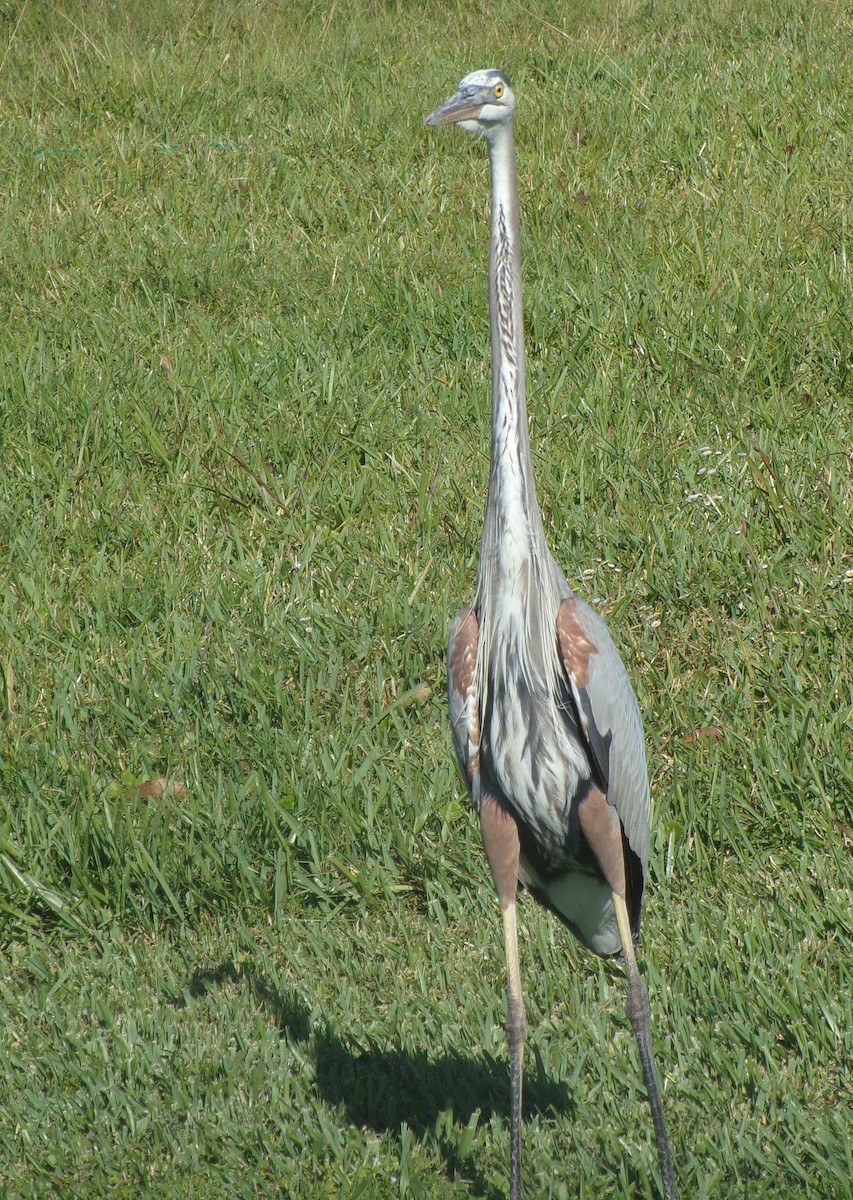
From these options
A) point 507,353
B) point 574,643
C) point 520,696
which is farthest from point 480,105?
point 520,696

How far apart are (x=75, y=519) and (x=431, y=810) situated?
88.4 inches

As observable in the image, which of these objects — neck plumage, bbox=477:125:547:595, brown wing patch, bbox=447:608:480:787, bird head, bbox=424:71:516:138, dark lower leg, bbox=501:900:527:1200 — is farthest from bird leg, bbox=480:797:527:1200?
bird head, bbox=424:71:516:138

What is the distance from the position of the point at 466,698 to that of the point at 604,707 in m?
0.34

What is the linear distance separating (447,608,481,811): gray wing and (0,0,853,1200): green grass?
33.3 inches

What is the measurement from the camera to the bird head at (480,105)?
3008 millimetres

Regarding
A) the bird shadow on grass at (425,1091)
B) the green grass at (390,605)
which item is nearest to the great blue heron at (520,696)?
the bird shadow on grass at (425,1091)

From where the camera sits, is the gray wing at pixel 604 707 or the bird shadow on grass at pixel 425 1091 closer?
the gray wing at pixel 604 707

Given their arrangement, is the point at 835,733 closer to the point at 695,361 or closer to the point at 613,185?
the point at 695,361

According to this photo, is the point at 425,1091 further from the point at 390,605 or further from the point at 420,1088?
the point at 390,605

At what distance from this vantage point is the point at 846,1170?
2996 mm

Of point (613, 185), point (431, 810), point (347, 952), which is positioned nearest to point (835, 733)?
point (431, 810)

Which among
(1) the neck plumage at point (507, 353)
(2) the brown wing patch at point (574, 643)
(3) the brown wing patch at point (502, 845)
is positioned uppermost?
(1) the neck plumage at point (507, 353)

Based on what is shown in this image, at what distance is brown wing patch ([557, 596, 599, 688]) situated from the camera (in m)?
3.15

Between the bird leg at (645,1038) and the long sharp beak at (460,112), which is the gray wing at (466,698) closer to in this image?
the bird leg at (645,1038)
